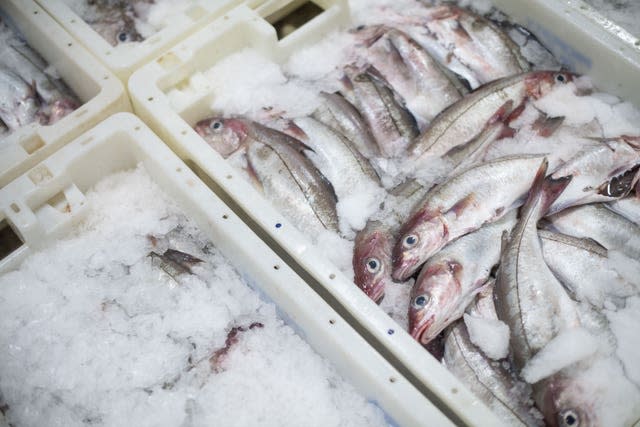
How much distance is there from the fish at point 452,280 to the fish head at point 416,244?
36 mm

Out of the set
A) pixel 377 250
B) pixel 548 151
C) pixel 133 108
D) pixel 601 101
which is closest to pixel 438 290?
pixel 377 250

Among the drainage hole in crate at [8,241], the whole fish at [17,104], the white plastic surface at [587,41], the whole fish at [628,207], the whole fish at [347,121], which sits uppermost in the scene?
the white plastic surface at [587,41]

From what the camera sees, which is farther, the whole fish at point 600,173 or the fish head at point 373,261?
the whole fish at point 600,173

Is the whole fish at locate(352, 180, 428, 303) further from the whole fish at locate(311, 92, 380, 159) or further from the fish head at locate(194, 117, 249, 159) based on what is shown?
the fish head at locate(194, 117, 249, 159)

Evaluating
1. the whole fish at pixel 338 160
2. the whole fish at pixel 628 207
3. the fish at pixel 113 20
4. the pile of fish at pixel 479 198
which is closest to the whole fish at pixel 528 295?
the pile of fish at pixel 479 198

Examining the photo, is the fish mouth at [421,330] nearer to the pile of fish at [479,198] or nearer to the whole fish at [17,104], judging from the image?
the pile of fish at [479,198]

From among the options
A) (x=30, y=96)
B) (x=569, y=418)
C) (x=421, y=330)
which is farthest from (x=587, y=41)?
(x=30, y=96)

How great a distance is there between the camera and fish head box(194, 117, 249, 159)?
8.96 feet

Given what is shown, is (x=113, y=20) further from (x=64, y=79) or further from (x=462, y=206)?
(x=462, y=206)

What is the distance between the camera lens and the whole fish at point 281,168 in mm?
2488

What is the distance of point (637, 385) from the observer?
201 cm

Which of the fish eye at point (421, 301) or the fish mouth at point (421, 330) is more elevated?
the fish eye at point (421, 301)

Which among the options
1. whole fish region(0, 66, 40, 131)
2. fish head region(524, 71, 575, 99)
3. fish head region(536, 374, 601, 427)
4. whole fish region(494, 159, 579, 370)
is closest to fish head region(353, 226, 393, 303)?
whole fish region(494, 159, 579, 370)

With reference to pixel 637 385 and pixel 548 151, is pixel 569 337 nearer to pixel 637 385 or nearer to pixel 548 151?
pixel 637 385
